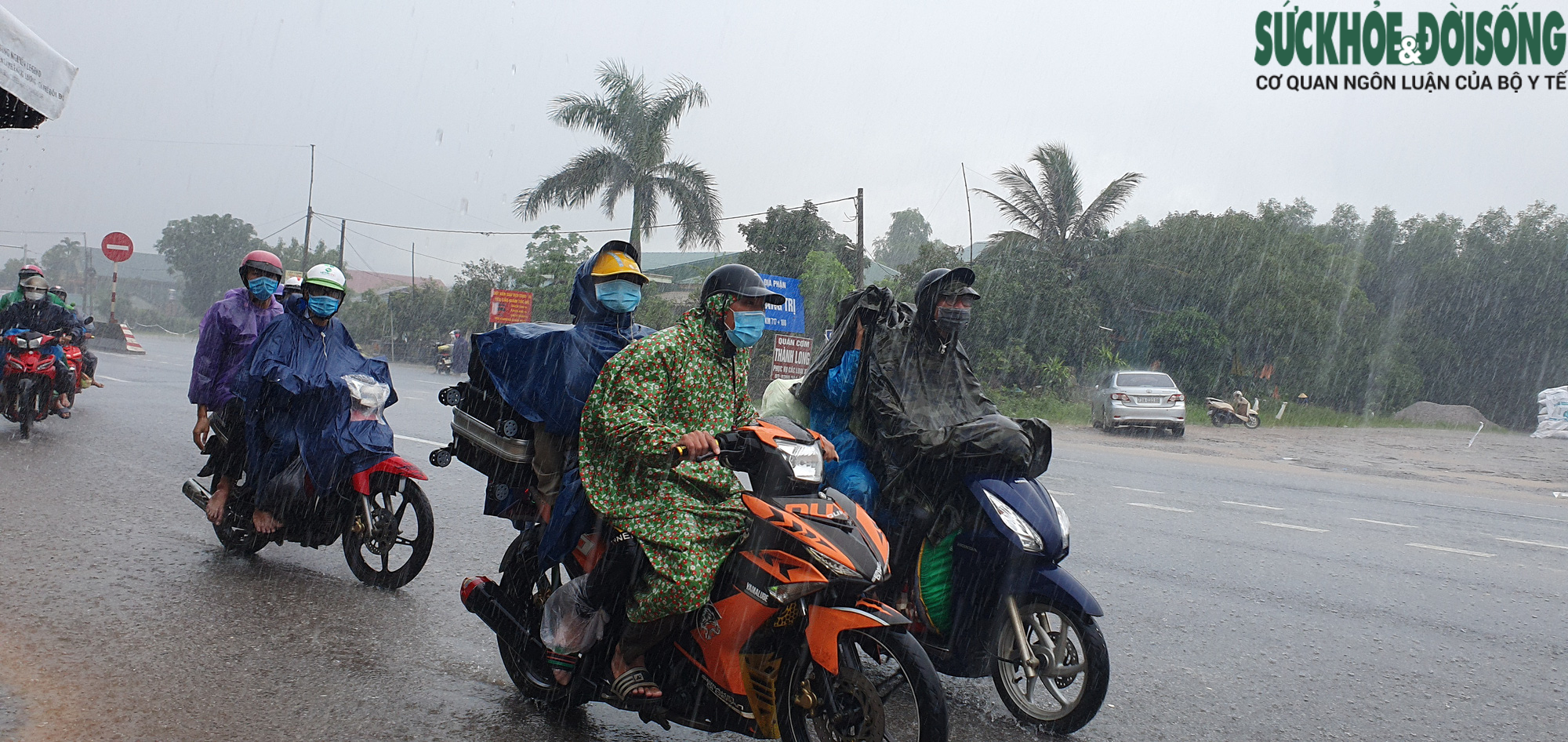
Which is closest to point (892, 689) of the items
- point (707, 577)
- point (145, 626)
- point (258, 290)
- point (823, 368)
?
point (707, 577)

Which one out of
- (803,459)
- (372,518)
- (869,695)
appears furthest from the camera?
(372,518)

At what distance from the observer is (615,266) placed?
3.63 metres

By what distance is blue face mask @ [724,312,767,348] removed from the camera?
10.4 feet

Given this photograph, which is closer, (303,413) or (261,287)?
(303,413)

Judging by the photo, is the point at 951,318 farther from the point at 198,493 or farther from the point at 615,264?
the point at 198,493

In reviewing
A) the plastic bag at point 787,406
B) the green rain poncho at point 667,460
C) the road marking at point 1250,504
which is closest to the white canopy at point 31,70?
the green rain poncho at point 667,460

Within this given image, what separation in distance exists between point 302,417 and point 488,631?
5.50 feet

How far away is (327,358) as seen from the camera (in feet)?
17.8

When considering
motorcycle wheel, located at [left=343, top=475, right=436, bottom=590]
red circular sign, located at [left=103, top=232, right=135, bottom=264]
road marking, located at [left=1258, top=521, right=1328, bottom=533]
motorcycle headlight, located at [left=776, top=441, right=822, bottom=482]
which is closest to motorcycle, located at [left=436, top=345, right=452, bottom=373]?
red circular sign, located at [left=103, top=232, right=135, bottom=264]

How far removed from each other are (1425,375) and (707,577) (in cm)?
4300

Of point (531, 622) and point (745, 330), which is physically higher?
point (745, 330)

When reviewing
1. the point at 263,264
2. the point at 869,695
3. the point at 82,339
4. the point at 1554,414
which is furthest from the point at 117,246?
the point at 1554,414

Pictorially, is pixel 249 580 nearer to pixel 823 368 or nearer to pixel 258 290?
pixel 258 290

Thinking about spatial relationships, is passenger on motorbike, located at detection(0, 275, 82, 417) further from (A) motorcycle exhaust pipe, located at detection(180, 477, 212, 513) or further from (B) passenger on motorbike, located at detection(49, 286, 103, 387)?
(A) motorcycle exhaust pipe, located at detection(180, 477, 212, 513)
